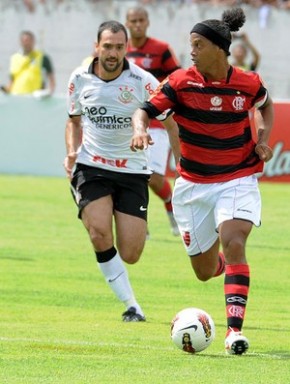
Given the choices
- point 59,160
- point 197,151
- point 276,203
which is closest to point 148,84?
point 197,151

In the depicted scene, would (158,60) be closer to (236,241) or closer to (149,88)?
(149,88)

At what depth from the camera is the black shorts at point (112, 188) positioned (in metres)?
11.2

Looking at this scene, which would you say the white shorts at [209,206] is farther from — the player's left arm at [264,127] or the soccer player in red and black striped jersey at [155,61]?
the soccer player in red and black striped jersey at [155,61]

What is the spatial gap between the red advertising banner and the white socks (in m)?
12.1

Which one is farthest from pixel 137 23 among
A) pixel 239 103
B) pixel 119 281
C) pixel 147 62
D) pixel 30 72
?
pixel 30 72

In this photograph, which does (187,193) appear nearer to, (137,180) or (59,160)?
(137,180)

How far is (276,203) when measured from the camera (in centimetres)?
2053

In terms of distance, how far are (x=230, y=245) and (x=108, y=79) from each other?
8.92 feet

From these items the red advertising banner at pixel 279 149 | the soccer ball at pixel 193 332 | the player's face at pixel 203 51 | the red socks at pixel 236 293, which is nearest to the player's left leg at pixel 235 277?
the red socks at pixel 236 293

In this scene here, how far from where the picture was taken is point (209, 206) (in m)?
9.93

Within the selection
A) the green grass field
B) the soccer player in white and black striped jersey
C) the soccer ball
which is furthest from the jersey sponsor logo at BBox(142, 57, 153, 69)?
the soccer ball

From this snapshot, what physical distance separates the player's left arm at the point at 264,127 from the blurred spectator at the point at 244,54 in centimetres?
1288

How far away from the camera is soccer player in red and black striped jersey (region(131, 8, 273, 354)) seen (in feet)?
31.3

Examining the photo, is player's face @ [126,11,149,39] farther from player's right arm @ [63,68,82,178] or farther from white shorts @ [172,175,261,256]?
white shorts @ [172,175,261,256]
